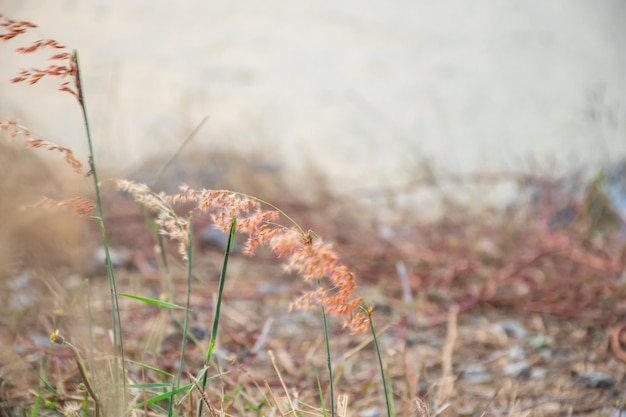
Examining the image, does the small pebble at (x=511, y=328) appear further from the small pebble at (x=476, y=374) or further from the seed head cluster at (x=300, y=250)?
the seed head cluster at (x=300, y=250)

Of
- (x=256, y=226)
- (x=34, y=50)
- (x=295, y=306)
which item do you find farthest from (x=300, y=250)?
(x=295, y=306)

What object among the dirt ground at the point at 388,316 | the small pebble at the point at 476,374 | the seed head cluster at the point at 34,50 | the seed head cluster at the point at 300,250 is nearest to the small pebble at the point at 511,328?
the dirt ground at the point at 388,316

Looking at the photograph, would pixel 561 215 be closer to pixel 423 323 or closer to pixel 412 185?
pixel 412 185

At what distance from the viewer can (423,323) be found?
2.29 m

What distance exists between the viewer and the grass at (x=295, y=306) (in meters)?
0.88

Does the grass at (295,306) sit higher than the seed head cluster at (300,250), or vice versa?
the seed head cluster at (300,250)

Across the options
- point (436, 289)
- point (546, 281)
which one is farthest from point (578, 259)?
point (436, 289)

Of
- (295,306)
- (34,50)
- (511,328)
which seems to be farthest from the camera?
(511,328)

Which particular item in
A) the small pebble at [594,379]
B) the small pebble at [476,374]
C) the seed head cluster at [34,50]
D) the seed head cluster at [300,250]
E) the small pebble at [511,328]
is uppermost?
the seed head cluster at [34,50]

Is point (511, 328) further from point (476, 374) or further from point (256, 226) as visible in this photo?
point (256, 226)

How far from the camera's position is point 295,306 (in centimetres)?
144

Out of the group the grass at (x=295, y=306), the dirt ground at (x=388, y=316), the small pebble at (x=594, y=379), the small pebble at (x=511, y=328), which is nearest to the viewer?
the grass at (x=295, y=306)

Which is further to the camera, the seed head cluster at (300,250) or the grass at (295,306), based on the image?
the grass at (295,306)

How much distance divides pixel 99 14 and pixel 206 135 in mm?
2968
